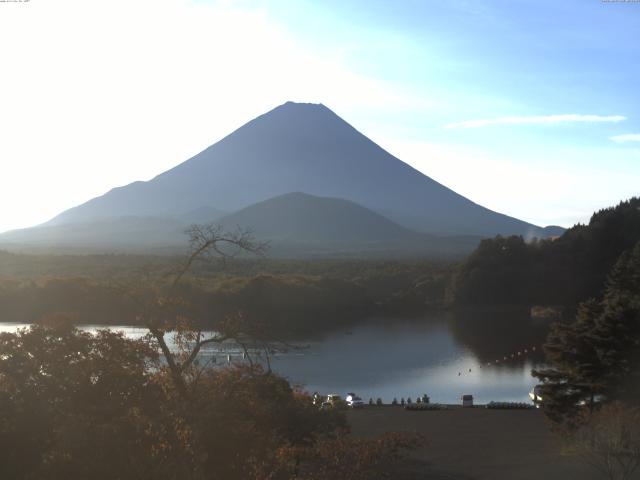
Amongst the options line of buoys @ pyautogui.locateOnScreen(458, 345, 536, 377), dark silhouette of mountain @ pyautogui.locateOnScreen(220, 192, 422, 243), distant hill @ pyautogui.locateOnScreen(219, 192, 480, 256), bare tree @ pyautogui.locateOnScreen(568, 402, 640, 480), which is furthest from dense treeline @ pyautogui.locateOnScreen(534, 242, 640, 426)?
dark silhouette of mountain @ pyautogui.locateOnScreen(220, 192, 422, 243)

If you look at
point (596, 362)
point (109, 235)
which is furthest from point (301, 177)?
point (596, 362)

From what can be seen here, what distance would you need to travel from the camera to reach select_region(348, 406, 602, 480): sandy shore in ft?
32.1

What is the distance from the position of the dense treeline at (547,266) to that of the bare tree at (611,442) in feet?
101

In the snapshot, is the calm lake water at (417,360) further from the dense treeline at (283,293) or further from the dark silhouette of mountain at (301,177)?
the dark silhouette of mountain at (301,177)

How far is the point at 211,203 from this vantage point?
382ft

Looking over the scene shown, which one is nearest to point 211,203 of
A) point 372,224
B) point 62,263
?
point 372,224

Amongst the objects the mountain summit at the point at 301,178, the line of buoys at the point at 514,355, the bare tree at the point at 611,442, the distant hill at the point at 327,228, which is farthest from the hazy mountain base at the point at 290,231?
the bare tree at the point at 611,442

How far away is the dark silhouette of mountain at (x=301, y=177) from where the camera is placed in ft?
394

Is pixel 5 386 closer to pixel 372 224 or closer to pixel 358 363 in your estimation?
pixel 358 363

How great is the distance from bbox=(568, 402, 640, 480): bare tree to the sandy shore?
2.07 feet

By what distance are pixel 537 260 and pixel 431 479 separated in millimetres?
34713

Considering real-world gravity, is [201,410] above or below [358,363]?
above

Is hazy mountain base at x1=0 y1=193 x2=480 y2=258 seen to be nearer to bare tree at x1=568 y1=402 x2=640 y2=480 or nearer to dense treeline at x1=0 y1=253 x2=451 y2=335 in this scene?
dense treeline at x1=0 y1=253 x2=451 y2=335

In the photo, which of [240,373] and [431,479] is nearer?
[240,373]
